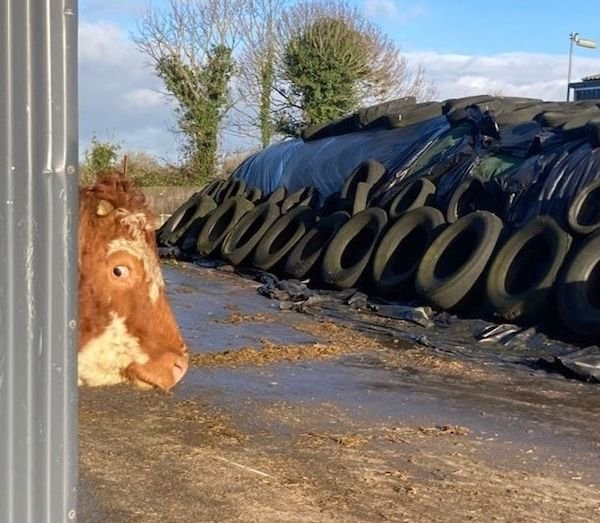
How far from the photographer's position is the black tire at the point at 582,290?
8820mm

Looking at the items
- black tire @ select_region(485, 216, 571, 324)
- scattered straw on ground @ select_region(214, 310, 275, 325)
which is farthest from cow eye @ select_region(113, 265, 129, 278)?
scattered straw on ground @ select_region(214, 310, 275, 325)

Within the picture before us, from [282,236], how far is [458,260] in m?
4.56

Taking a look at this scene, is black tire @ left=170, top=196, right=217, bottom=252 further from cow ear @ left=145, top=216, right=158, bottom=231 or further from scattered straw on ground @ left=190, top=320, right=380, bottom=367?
cow ear @ left=145, top=216, right=158, bottom=231

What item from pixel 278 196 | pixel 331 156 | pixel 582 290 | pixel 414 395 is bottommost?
pixel 414 395

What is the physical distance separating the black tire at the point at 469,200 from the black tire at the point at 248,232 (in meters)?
4.11

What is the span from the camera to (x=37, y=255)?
82.1 inches

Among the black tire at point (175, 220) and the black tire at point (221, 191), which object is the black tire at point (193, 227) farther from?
the black tire at point (221, 191)

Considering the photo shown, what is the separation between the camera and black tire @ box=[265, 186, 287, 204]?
17.0 meters

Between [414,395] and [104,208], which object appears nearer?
[104,208]

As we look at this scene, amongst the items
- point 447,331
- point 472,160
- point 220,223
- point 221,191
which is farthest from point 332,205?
point 447,331

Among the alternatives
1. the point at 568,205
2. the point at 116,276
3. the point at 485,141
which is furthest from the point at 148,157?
the point at 116,276

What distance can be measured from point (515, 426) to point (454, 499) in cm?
181

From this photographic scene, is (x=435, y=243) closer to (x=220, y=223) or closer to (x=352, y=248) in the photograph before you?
(x=352, y=248)

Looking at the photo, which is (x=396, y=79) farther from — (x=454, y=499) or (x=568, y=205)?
(x=454, y=499)
